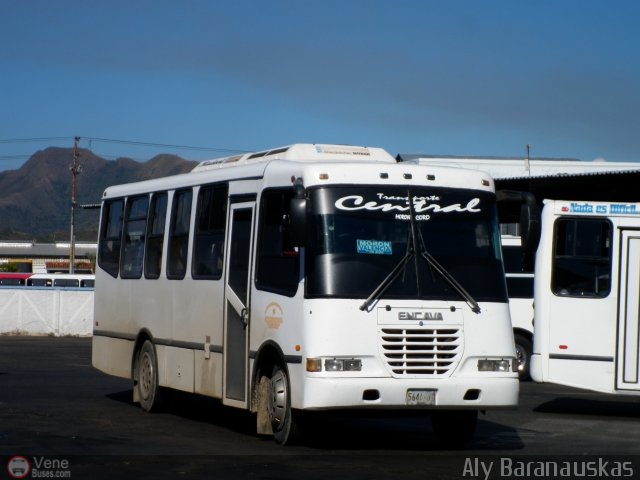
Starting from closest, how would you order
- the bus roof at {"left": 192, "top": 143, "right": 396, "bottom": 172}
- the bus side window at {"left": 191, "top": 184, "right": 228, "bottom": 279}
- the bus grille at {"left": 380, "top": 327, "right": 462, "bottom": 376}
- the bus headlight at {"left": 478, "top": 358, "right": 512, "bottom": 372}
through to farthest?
the bus grille at {"left": 380, "top": 327, "right": 462, "bottom": 376} < the bus headlight at {"left": 478, "top": 358, "right": 512, "bottom": 372} < the bus roof at {"left": 192, "top": 143, "right": 396, "bottom": 172} < the bus side window at {"left": 191, "top": 184, "right": 228, "bottom": 279}

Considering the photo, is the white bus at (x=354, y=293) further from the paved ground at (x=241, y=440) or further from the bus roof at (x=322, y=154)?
the paved ground at (x=241, y=440)

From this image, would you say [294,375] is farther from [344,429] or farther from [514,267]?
[514,267]

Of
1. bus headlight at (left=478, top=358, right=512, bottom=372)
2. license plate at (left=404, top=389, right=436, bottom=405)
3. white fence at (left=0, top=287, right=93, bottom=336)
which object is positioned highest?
bus headlight at (left=478, top=358, right=512, bottom=372)

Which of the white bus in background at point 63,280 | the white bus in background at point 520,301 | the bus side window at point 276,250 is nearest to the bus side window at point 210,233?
the bus side window at point 276,250

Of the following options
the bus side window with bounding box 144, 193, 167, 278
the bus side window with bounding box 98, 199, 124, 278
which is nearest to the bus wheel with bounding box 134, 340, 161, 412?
the bus side window with bounding box 144, 193, 167, 278

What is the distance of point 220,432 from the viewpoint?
47.0ft

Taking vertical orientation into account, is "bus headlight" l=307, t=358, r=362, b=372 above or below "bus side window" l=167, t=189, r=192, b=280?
below

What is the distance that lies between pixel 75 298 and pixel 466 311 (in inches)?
1214

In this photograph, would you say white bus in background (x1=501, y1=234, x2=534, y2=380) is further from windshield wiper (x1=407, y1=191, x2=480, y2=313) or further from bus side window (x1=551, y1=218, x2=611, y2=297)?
windshield wiper (x1=407, y1=191, x2=480, y2=313)

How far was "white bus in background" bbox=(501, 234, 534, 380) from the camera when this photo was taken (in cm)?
2547

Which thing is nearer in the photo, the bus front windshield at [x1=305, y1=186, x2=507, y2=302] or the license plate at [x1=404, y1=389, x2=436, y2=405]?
the license plate at [x1=404, y1=389, x2=436, y2=405]

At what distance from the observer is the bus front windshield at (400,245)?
12406mm

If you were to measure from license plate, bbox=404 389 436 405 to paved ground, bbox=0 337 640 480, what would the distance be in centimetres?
55

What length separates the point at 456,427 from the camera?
13.5 m
